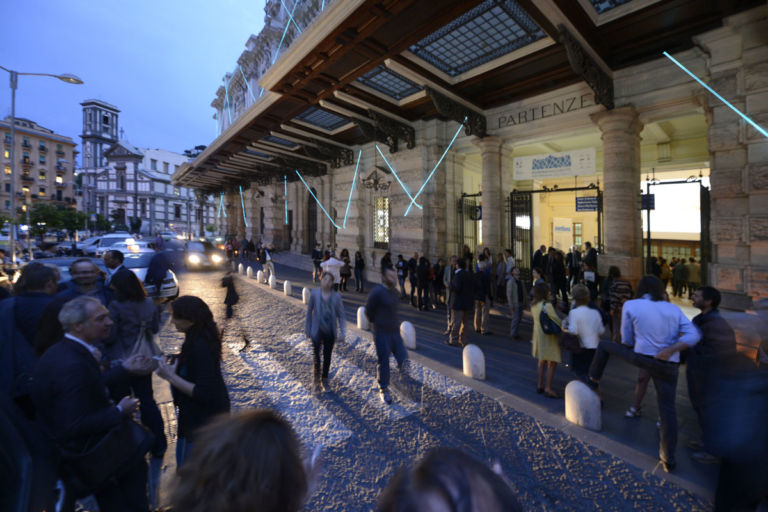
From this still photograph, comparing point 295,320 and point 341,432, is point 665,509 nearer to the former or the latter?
point 341,432

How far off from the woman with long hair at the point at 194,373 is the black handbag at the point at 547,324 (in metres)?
3.93

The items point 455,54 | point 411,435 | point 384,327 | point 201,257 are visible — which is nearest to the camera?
point 411,435

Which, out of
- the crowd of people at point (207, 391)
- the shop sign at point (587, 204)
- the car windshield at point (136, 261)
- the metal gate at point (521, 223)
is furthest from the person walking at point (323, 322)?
the car windshield at point (136, 261)

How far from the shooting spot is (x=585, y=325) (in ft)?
14.9

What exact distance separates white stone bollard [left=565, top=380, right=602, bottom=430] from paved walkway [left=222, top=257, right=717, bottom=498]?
0.10m

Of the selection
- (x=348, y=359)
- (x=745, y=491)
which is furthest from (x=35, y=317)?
(x=745, y=491)

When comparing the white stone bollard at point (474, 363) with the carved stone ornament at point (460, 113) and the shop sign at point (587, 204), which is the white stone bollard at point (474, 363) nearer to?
the shop sign at point (587, 204)

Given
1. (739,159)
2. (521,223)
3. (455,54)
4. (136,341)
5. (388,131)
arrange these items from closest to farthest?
(136,341) → (739,159) → (455,54) → (521,223) → (388,131)

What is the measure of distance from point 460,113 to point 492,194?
2.76 meters

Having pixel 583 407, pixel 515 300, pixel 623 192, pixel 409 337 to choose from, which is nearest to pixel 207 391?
pixel 583 407

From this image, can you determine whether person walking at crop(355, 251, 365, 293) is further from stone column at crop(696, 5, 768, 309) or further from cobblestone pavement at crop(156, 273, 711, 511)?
stone column at crop(696, 5, 768, 309)

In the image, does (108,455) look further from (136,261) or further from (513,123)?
(513,123)

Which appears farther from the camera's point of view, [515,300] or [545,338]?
[515,300]

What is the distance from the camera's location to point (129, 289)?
3779mm
